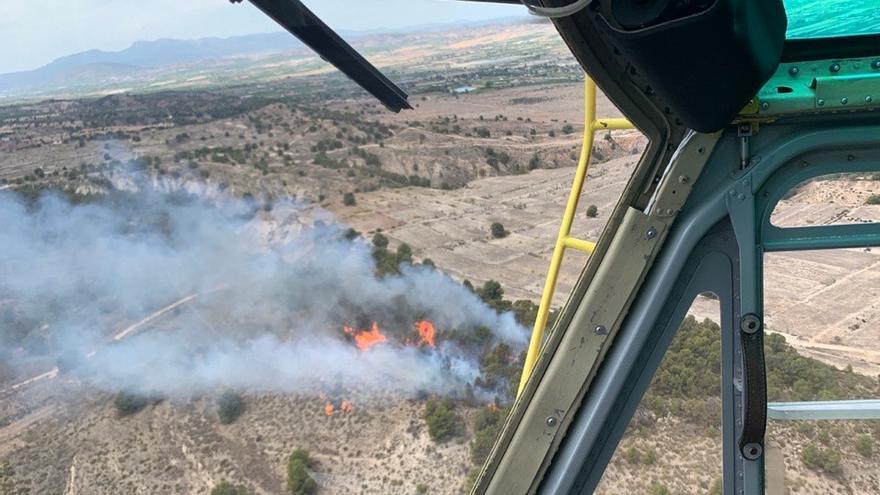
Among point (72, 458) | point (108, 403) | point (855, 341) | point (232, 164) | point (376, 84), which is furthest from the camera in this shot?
point (232, 164)

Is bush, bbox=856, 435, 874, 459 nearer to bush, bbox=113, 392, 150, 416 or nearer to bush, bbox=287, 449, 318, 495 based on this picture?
bush, bbox=287, 449, 318, 495

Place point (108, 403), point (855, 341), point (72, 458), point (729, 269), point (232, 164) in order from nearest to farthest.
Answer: point (729, 269) → point (855, 341) → point (72, 458) → point (108, 403) → point (232, 164)

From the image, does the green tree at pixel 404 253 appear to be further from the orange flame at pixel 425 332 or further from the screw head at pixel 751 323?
the screw head at pixel 751 323

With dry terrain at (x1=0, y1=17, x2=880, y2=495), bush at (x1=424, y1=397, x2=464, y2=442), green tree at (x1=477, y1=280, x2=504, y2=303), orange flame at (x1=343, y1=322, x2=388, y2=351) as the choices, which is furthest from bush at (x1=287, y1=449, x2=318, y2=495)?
green tree at (x1=477, y1=280, x2=504, y2=303)

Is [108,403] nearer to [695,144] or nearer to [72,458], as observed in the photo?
[72,458]

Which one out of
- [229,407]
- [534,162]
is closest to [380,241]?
[229,407]

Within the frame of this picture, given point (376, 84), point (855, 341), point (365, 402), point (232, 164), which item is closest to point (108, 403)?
point (365, 402)

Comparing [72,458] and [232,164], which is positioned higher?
[232,164]
